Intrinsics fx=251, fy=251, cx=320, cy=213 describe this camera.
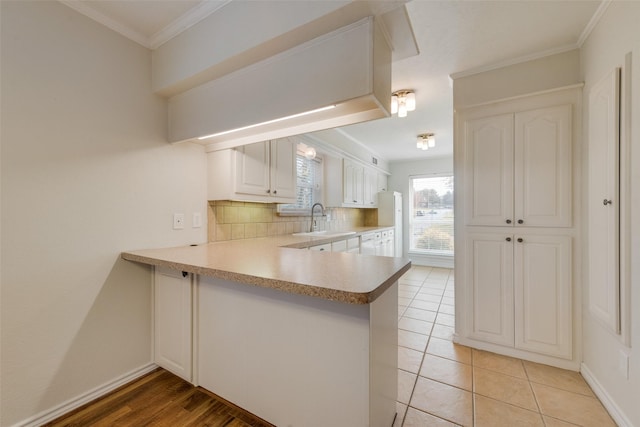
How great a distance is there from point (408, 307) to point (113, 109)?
357 centimetres

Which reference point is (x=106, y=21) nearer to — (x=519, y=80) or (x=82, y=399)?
(x=82, y=399)

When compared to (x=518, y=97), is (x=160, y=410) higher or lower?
lower

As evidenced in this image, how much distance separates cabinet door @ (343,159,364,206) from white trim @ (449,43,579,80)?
2.10 m

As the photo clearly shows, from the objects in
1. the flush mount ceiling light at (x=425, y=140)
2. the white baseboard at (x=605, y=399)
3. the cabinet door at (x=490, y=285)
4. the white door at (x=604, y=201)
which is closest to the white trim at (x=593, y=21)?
the white door at (x=604, y=201)

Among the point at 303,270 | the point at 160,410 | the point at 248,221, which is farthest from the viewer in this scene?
the point at 248,221

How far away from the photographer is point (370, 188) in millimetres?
5211

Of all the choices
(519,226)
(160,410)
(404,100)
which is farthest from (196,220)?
(519,226)

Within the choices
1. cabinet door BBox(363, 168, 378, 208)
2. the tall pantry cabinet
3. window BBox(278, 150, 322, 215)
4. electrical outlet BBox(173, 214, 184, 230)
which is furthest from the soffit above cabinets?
cabinet door BBox(363, 168, 378, 208)

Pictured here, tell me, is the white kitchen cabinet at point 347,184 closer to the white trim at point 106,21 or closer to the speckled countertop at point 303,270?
the speckled countertop at point 303,270

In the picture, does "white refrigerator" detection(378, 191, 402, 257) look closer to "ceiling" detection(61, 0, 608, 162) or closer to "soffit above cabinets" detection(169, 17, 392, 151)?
"ceiling" detection(61, 0, 608, 162)

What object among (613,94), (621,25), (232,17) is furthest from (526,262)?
(232,17)

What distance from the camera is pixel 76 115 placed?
1.58 m

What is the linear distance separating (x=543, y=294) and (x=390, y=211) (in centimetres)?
350

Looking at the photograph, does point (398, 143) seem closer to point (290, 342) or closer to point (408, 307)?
point (408, 307)
